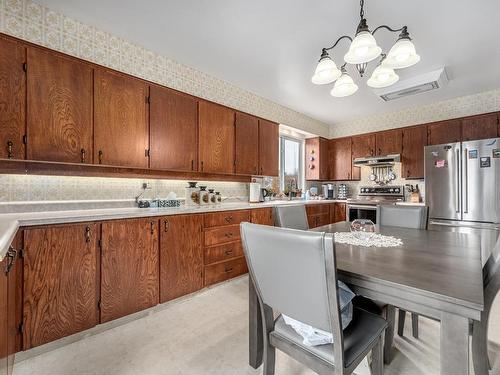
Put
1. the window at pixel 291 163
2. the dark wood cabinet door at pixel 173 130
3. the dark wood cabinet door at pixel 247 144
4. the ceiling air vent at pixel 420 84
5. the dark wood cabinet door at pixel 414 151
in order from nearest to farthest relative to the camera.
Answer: the dark wood cabinet door at pixel 173 130 → the ceiling air vent at pixel 420 84 → the dark wood cabinet door at pixel 247 144 → the dark wood cabinet door at pixel 414 151 → the window at pixel 291 163

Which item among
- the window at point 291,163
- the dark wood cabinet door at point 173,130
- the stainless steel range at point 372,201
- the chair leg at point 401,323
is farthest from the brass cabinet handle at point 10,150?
the stainless steel range at point 372,201

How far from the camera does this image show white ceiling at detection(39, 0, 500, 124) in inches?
73.3

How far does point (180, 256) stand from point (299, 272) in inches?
68.9

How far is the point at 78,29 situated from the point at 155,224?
179 centimetres

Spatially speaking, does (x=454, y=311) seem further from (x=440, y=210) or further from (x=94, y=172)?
(x=440, y=210)

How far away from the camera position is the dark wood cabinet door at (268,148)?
Result: 362 cm

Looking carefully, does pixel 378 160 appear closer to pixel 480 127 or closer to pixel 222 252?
pixel 480 127

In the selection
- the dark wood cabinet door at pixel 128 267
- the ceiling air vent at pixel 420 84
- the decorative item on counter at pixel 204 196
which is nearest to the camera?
the dark wood cabinet door at pixel 128 267

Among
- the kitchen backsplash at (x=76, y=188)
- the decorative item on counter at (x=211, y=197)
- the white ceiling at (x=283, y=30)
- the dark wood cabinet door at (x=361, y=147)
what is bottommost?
the decorative item on counter at (x=211, y=197)

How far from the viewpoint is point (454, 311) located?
77 cm

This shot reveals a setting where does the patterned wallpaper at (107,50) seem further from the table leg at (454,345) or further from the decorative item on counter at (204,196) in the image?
the table leg at (454,345)

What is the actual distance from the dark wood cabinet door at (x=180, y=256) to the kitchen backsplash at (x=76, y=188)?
580mm

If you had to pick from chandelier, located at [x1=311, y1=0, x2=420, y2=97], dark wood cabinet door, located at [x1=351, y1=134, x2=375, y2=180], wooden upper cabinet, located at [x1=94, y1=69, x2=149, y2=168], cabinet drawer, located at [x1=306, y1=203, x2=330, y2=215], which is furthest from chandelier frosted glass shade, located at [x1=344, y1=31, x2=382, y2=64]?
dark wood cabinet door, located at [x1=351, y1=134, x2=375, y2=180]

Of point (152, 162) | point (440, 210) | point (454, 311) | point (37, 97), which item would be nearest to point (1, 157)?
point (37, 97)
